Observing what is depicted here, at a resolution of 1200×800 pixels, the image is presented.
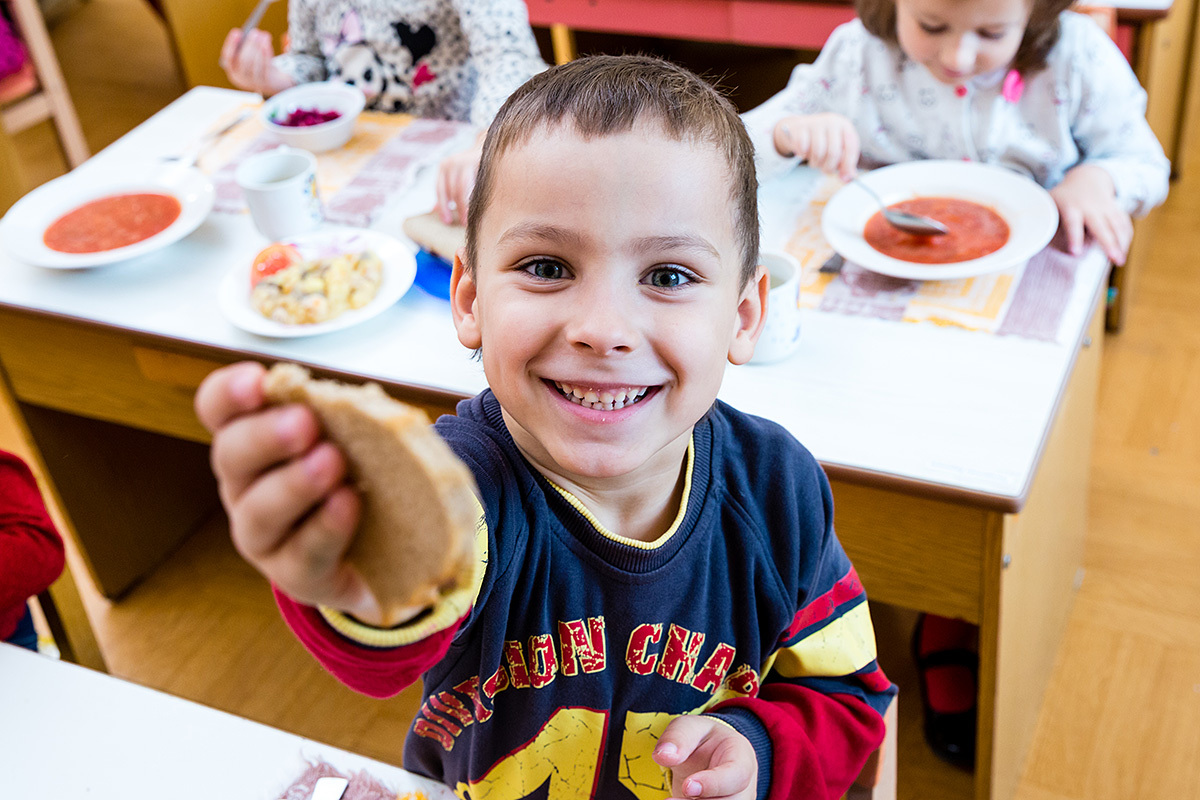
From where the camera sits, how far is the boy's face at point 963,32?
1449mm

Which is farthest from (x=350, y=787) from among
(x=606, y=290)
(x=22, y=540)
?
(x=22, y=540)

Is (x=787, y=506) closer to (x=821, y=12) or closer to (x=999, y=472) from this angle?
(x=999, y=472)

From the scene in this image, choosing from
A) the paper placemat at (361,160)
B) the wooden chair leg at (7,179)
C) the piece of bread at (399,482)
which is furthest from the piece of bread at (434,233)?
the wooden chair leg at (7,179)

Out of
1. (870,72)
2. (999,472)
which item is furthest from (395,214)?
(999,472)

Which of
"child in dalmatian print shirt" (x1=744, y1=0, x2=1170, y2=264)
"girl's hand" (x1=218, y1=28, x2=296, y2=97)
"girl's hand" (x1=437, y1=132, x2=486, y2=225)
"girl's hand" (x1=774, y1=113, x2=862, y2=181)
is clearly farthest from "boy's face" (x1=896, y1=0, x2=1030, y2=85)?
"girl's hand" (x1=218, y1=28, x2=296, y2=97)

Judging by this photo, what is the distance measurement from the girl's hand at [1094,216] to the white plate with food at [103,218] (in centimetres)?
114

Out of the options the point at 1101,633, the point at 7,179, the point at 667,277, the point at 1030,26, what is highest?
the point at 667,277

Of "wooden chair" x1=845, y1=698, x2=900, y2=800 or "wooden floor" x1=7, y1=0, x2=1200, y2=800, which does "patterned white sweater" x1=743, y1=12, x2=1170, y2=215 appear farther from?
"wooden chair" x1=845, y1=698, x2=900, y2=800

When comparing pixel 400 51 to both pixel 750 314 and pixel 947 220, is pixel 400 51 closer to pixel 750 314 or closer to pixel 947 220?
pixel 947 220

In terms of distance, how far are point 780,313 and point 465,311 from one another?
486 mm

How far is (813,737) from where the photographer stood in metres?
0.87

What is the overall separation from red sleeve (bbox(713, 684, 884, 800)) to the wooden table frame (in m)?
0.26

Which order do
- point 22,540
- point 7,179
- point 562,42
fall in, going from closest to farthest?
point 22,540 → point 7,179 → point 562,42

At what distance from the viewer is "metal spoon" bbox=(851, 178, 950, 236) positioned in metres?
1.38
